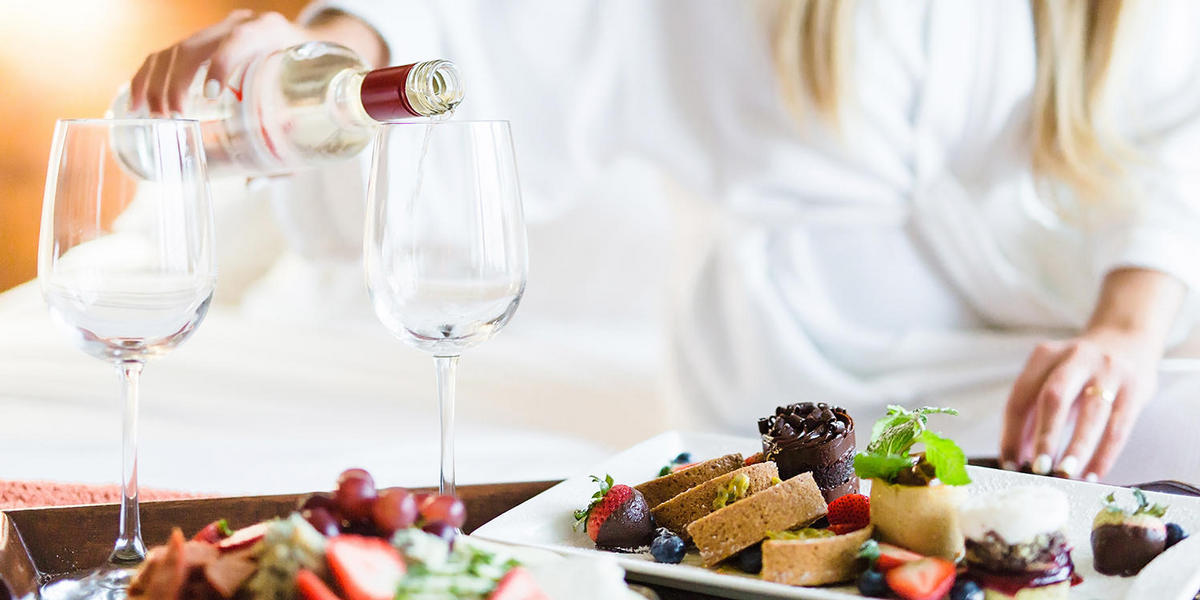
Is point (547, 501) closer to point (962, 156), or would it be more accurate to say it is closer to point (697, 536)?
point (697, 536)

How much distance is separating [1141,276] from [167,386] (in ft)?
4.99

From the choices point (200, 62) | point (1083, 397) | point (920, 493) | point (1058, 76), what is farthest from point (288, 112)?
point (1058, 76)

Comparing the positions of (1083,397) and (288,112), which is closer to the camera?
(288,112)

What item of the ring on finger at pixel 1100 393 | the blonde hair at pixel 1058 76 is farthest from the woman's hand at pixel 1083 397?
the blonde hair at pixel 1058 76

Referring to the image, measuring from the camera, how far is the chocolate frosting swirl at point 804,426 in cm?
80

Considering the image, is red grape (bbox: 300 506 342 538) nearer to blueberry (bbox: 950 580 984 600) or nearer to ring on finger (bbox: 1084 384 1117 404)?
blueberry (bbox: 950 580 984 600)

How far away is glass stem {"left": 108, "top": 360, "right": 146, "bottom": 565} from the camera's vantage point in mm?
670

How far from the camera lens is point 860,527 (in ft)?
2.39

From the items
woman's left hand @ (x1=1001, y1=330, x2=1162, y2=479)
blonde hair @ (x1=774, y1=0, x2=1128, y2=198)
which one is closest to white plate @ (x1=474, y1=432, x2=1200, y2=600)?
woman's left hand @ (x1=1001, y1=330, x2=1162, y2=479)

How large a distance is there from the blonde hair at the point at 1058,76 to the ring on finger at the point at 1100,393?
0.41m

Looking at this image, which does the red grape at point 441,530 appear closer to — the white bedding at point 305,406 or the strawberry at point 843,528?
the strawberry at point 843,528

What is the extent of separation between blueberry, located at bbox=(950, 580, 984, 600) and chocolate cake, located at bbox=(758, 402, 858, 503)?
156mm

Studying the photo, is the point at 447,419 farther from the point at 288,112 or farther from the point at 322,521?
the point at 288,112

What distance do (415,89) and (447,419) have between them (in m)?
0.22
